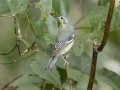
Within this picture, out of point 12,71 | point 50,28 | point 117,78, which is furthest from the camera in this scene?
point 12,71

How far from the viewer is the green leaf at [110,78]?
7.21 ft

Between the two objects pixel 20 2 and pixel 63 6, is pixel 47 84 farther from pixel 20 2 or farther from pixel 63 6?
pixel 20 2

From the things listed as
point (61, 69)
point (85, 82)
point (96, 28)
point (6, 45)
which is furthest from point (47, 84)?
point (6, 45)

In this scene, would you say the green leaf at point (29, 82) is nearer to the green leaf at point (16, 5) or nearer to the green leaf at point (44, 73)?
the green leaf at point (44, 73)

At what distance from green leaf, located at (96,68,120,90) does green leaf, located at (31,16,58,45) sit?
546mm

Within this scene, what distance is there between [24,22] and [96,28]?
1.96 metres

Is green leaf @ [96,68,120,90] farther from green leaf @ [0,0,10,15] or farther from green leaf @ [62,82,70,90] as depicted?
green leaf @ [0,0,10,15]

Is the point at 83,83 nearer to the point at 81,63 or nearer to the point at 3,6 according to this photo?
the point at 81,63

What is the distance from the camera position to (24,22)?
12.2ft

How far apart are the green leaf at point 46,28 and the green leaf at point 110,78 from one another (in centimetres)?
55

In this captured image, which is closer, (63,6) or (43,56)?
(63,6)

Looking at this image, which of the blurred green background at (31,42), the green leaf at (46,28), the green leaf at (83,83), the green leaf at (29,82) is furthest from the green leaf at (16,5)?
the blurred green background at (31,42)

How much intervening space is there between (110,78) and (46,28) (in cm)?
69

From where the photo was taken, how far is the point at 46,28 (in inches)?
69.2
